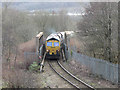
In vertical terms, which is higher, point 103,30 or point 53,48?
point 103,30

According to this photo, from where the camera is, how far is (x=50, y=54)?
65.9ft

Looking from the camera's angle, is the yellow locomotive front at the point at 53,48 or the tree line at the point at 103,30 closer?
the tree line at the point at 103,30

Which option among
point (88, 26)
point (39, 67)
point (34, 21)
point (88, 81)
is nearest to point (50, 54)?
point (39, 67)

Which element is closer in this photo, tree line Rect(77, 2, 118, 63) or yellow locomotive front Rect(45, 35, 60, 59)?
tree line Rect(77, 2, 118, 63)

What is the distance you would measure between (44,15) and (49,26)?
250 cm

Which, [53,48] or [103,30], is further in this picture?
[53,48]

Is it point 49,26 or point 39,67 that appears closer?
point 39,67

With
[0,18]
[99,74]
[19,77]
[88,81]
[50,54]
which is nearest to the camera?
[19,77]

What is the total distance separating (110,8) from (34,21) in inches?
1009

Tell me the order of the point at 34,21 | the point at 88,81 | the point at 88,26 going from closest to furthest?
the point at 88,81
the point at 88,26
the point at 34,21

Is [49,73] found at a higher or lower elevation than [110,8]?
lower

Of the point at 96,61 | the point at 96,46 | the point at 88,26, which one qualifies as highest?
the point at 88,26

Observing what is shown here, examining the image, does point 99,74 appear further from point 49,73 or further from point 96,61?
point 49,73

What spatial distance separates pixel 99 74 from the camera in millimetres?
13023
